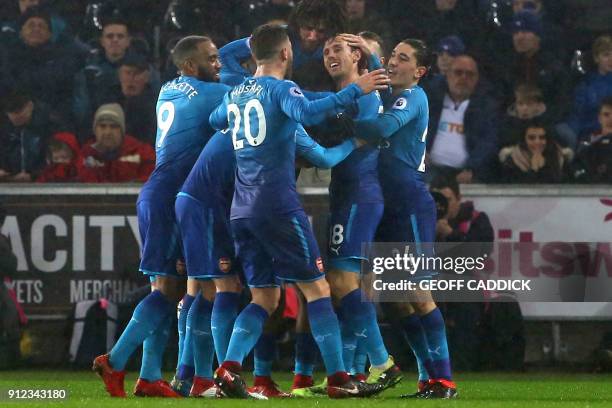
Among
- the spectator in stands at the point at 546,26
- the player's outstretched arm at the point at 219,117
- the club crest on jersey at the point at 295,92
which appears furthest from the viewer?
the spectator in stands at the point at 546,26

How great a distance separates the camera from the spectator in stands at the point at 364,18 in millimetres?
13812

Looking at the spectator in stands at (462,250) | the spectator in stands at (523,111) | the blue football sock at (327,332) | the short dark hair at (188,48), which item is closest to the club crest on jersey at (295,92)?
the blue football sock at (327,332)

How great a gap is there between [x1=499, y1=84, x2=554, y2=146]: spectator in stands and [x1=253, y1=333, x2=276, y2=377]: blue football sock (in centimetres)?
482

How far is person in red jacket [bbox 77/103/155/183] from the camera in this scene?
513 inches

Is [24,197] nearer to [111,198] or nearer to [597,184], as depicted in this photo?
[111,198]

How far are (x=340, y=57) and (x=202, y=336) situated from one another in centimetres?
197

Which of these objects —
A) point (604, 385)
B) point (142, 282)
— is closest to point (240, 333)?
point (604, 385)

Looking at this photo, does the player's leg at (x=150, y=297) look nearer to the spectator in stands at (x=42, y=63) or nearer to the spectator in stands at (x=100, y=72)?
the spectator in stands at (x=100, y=72)

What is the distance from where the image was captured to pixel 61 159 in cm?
1315

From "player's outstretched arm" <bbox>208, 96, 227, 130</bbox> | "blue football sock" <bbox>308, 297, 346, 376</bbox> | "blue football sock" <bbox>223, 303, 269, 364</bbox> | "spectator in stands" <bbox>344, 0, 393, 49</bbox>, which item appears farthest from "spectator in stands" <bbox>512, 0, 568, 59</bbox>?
"blue football sock" <bbox>223, 303, 269, 364</bbox>

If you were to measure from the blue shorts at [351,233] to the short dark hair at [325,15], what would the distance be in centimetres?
181

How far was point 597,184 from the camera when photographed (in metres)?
12.8

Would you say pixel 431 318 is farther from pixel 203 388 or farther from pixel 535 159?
pixel 535 159

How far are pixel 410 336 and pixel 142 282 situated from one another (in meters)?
4.10
